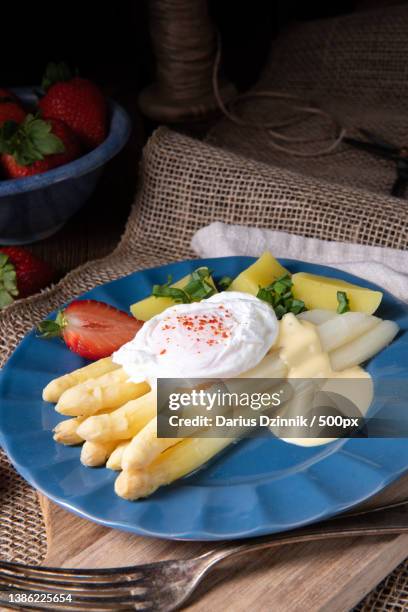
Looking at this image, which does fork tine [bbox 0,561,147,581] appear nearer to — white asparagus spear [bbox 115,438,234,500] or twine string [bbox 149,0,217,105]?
white asparagus spear [bbox 115,438,234,500]

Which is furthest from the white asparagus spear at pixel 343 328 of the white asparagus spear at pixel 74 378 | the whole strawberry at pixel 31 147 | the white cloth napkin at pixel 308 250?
the whole strawberry at pixel 31 147

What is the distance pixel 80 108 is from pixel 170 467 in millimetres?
1531

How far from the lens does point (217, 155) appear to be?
2578mm

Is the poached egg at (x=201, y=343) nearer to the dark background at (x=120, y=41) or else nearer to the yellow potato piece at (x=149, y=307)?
the yellow potato piece at (x=149, y=307)

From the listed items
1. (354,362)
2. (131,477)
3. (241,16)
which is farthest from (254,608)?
(241,16)

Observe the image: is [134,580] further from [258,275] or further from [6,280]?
[6,280]

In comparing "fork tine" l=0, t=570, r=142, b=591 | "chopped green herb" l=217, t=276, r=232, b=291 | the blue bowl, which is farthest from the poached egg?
the blue bowl

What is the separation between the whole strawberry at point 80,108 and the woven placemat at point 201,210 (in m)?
0.18

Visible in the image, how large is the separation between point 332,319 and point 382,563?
1.86 feet

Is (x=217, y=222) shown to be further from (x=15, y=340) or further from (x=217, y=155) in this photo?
(x=15, y=340)

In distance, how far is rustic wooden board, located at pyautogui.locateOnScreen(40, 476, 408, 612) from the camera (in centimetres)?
131

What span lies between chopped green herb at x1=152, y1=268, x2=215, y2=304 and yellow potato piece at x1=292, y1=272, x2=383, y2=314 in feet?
0.69

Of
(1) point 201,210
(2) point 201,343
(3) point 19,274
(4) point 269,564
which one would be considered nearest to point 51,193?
(3) point 19,274

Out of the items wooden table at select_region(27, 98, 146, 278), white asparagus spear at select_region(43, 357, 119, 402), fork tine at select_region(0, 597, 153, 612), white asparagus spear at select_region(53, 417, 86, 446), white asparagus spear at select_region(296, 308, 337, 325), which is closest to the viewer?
fork tine at select_region(0, 597, 153, 612)
